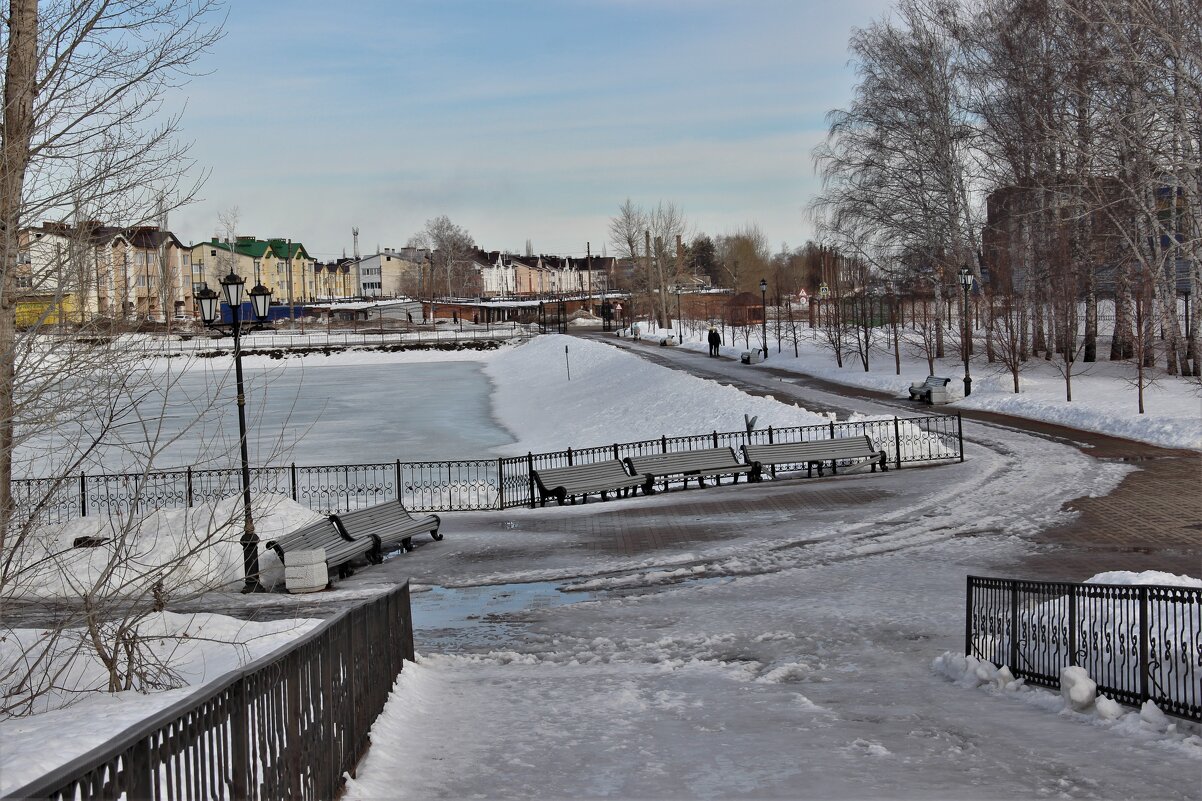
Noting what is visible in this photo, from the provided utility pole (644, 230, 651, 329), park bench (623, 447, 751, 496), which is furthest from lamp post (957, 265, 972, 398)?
utility pole (644, 230, 651, 329)

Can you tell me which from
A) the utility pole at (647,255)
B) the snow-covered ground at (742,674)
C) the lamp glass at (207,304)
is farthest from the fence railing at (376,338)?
the snow-covered ground at (742,674)

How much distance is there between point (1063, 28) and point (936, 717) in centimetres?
2922

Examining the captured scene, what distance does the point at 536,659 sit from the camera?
10.7 metres

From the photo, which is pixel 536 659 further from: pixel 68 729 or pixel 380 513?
pixel 380 513

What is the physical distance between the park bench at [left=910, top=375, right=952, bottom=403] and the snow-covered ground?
11414mm

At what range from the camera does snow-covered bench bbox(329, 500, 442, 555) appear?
16781 millimetres

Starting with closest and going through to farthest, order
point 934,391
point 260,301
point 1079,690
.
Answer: point 1079,690 → point 260,301 → point 934,391

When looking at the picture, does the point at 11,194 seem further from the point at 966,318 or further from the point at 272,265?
the point at 272,265

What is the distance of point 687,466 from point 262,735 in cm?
1783

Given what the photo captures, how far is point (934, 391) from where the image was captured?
33438mm

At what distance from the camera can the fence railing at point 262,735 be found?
3568mm

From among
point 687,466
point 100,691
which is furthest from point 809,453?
point 100,691

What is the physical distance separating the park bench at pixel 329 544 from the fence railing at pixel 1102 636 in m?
9.27

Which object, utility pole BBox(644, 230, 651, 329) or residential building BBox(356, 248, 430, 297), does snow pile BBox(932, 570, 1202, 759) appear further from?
residential building BBox(356, 248, 430, 297)
